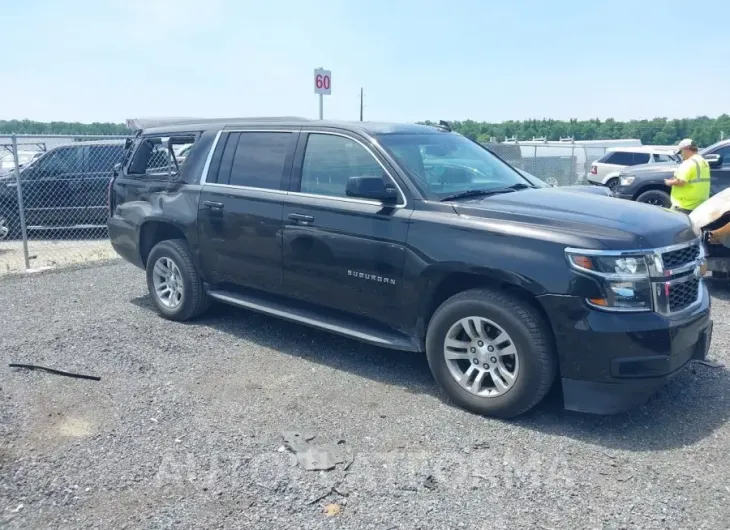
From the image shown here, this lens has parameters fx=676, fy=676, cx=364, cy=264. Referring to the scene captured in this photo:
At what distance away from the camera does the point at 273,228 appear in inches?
213

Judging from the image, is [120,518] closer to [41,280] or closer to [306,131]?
[306,131]

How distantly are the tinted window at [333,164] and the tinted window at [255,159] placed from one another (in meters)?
0.27

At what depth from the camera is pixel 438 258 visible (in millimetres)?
4449

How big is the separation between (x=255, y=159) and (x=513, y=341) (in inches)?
111

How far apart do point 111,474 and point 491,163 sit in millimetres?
3730

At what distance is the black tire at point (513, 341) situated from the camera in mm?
4082

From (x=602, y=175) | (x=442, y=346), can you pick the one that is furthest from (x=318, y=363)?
(x=602, y=175)

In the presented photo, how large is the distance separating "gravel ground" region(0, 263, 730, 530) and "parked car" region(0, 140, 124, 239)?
6.80 metres

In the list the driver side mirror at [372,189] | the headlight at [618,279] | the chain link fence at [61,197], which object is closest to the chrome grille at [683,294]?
the headlight at [618,279]

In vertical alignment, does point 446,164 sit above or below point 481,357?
above

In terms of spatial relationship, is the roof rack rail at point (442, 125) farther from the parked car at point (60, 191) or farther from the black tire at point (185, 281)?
the parked car at point (60, 191)

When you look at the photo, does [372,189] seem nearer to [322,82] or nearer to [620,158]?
[322,82]

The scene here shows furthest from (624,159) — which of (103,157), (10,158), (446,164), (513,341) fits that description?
(513,341)

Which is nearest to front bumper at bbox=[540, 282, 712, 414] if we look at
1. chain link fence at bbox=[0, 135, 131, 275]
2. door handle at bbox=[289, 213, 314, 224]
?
door handle at bbox=[289, 213, 314, 224]
